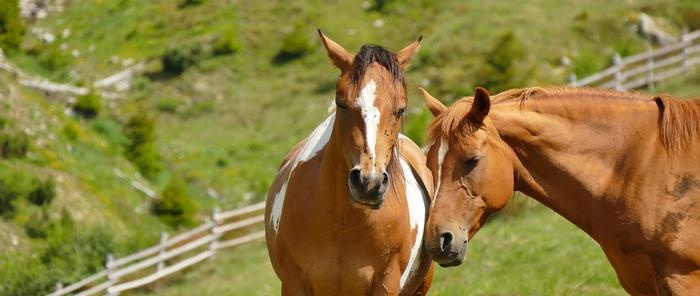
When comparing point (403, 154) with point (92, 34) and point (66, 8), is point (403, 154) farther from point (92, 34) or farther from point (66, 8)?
point (66, 8)

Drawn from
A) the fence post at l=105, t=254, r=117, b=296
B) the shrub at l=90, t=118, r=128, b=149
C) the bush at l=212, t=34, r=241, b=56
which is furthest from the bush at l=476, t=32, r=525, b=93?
the bush at l=212, t=34, r=241, b=56

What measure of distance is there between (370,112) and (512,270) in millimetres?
7560

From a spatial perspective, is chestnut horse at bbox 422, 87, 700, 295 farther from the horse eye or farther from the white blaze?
the horse eye

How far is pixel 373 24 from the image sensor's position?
3481cm

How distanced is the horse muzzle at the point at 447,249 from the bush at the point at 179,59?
2890cm

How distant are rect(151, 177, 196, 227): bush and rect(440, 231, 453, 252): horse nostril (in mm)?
16498

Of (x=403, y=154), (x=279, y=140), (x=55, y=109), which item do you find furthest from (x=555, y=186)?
(x=279, y=140)

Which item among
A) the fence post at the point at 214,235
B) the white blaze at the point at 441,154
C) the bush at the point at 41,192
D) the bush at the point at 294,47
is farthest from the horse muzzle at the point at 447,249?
the bush at the point at 294,47

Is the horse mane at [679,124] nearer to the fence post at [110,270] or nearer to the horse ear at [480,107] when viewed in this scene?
the horse ear at [480,107]

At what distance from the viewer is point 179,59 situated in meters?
34.6

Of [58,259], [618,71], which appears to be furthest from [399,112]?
[618,71]

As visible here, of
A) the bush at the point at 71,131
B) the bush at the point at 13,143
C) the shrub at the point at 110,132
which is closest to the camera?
the bush at the point at 13,143

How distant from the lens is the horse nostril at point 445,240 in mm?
6422

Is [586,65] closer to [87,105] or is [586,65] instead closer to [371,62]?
[87,105]
